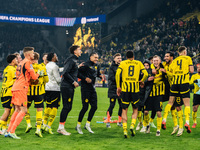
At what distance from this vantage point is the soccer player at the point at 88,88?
7.89 m

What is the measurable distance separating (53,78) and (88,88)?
945 millimetres

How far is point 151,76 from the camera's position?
7.77 meters

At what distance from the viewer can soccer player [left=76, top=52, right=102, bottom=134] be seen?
25.9 ft

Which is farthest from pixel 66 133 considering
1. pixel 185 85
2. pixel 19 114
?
pixel 185 85

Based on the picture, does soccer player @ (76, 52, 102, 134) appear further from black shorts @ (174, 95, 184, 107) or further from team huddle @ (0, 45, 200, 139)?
black shorts @ (174, 95, 184, 107)

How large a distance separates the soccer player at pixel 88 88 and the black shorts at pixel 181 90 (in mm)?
2036

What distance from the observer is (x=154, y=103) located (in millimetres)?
7699

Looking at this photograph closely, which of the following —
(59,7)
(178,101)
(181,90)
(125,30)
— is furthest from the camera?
(59,7)

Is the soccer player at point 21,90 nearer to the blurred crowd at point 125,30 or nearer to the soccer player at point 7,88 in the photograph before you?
the soccer player at point 7,88

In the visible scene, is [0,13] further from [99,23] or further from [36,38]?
[99,23]

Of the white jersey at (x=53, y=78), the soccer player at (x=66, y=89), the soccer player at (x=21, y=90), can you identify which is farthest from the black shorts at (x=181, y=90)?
the soccer player at (x=21, y=90)

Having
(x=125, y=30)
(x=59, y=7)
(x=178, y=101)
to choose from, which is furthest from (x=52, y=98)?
(x=59, y=7)

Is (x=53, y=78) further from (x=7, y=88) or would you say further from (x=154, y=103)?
(x=154, y=103)

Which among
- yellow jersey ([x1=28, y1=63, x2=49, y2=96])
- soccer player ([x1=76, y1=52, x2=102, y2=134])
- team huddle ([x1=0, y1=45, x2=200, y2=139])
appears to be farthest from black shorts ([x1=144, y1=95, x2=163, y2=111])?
yellow jersey ([x1=28, y1=63, x2=49, y2=96])
